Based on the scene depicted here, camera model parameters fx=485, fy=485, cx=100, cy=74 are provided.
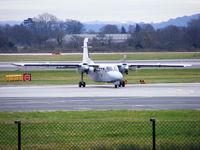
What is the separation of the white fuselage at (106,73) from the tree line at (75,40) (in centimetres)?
6508

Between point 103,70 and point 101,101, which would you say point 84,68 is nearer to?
point 103,70

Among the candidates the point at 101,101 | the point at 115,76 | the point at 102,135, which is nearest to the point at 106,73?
the point at 115,76

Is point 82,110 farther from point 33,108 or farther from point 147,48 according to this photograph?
point 147,48

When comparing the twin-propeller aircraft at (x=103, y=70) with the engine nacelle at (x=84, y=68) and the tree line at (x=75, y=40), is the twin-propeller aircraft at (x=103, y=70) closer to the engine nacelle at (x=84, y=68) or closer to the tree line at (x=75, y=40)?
the engine nacelle at (x=84, y=68)

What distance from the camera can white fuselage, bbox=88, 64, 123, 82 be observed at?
38875 millimetres

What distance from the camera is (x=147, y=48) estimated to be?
11306cm

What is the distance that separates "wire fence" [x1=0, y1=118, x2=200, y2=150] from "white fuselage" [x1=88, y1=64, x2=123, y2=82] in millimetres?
20687

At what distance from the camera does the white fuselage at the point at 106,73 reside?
128ft

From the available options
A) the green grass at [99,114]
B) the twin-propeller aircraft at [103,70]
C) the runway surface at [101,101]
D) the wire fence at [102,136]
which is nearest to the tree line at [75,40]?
the twin-propeller aircraft at [103,70]

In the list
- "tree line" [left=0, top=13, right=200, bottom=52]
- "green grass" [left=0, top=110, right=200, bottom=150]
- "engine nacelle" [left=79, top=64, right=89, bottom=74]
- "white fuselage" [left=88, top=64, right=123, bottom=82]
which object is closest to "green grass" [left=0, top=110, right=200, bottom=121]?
"green grass" [left=0, top=110, right=200, bottom=150]

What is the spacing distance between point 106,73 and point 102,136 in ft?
79.5

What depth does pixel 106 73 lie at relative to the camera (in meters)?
39.5

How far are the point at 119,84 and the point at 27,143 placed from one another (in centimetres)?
2524

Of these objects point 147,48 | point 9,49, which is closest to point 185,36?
point 147,48
